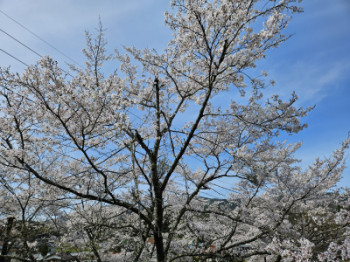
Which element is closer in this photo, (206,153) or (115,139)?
(115,139)

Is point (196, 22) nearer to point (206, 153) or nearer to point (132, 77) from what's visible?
point (132, 77)

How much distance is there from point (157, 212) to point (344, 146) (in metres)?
5.85

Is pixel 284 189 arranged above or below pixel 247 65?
below

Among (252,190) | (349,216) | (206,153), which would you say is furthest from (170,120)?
(349,216)

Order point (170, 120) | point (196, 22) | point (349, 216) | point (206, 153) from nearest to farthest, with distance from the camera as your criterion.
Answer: point (196, 22)
point (349, 216)
point (170, 120)
point (206, 153)

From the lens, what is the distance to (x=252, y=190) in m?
7.57

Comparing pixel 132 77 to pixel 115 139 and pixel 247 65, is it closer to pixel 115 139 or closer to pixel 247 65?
pixel 115 139

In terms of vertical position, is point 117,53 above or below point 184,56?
above

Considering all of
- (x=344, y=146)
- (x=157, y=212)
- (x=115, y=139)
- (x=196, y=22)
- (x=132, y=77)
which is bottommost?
(x=157, y=212)

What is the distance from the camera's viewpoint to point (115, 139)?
16.8 feet

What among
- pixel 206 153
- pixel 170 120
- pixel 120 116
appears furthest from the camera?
pixel 206 153

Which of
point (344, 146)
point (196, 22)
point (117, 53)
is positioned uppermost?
point (117, 53)

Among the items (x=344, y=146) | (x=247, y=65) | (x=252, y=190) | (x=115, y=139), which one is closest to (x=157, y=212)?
(x=115, y=139)

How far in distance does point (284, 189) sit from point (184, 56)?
5024mm
